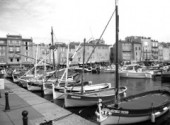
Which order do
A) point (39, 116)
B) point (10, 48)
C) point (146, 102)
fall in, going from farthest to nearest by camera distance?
point (10, 48) < point (146, 102) < point (39, 116)

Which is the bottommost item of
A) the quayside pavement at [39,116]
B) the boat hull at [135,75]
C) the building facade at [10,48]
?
the boat hull at [135,75]

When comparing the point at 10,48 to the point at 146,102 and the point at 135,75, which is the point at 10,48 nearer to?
the point at 135,75

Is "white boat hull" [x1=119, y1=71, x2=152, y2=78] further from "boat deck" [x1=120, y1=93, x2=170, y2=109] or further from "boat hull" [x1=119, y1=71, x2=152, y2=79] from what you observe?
"boat deck" [x1=120, y1=93, x2=170, y2=109]

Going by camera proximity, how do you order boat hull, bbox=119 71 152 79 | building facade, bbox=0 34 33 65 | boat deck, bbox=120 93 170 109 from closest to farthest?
boat deck, bbox=120 93 170 109
boat hull, bbox=119 71 152 79
building facade, bbox=0 34 33 65

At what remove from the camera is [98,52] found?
9525 cm

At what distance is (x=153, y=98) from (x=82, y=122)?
26.6 ft

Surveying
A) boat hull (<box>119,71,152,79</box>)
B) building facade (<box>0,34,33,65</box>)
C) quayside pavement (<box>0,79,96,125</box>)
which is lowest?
boat hull (<box>119,71,152,79</box>)

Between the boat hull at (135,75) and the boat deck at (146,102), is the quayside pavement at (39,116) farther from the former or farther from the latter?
the boat hull at (135,75)

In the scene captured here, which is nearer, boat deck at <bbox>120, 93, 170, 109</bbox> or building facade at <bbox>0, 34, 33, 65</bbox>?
boat deck at <bbox>120, 93, 170, 109</bbox>

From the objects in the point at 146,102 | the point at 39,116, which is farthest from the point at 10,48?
the point at 146,102

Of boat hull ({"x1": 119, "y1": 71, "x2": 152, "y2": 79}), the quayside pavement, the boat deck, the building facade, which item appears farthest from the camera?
the building facade

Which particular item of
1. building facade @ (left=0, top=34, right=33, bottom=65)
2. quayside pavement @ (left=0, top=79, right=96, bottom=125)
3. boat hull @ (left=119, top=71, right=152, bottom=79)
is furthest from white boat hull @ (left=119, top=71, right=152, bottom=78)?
building facade @ (left=0, top=34, right=33, bottom=65)

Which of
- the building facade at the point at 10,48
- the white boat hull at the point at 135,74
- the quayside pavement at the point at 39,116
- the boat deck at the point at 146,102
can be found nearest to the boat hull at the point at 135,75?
the white boat hull at the point at 135,74

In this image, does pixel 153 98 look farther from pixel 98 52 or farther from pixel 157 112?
pixel 98 52
